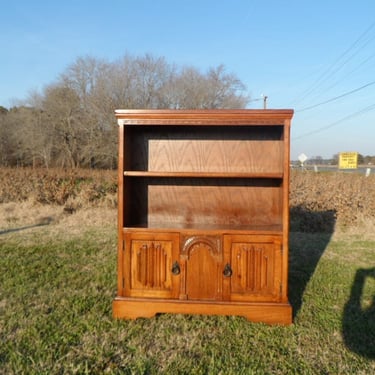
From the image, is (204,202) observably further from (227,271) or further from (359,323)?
(359,323)

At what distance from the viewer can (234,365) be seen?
5.89ft

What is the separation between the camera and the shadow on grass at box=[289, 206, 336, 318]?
118 inches

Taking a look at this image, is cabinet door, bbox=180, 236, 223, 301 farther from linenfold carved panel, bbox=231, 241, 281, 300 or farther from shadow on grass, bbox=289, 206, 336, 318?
shadow on grass, bbox=289, 206, 336, 318

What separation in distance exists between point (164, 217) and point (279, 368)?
4.88 ft

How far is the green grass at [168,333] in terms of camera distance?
179 cm

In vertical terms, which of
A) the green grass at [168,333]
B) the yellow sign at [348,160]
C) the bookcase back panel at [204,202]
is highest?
the yellow sign at [348,160]

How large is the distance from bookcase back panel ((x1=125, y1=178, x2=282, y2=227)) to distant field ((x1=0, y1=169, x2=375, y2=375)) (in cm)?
79

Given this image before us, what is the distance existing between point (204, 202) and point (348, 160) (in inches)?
572

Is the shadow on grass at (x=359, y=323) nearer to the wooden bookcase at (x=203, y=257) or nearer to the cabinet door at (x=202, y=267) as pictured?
the wooden bookcase at (x=203, y=257)

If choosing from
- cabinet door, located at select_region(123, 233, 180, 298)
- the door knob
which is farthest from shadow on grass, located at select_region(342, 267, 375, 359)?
cabinet door, located at select_region(123, 233, 180, 298)

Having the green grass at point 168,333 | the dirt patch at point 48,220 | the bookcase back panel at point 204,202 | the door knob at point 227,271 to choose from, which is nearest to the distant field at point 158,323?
the green grass at point 168,333

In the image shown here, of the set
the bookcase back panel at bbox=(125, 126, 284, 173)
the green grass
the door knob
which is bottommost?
the green grass

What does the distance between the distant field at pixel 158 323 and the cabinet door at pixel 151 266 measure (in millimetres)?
219

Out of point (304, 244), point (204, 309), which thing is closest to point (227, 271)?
point (204, 309)
